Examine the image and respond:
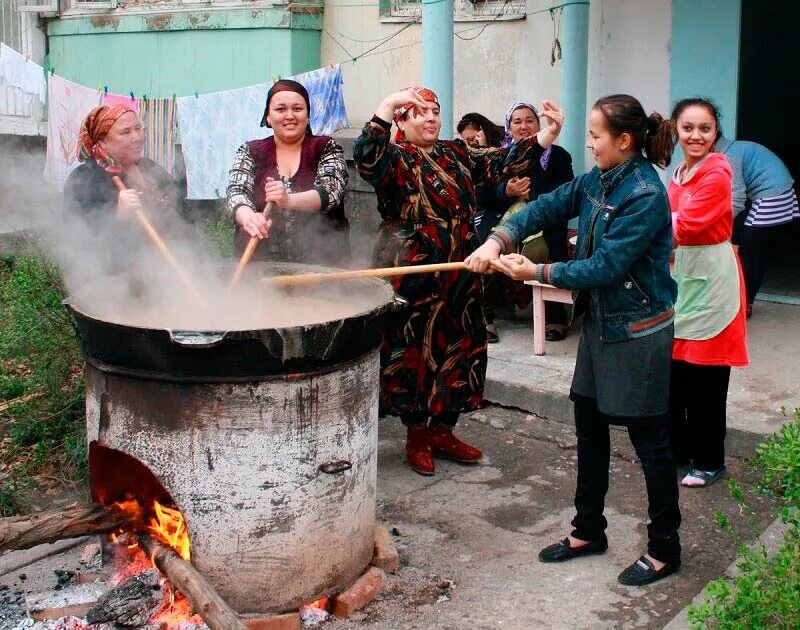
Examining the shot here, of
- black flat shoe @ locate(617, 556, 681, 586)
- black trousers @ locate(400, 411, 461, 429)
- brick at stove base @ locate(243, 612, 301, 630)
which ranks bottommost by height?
brick at stove base @ locate(243, 612, 301, 630)

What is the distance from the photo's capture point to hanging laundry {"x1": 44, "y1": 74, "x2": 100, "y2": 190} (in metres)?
9.37

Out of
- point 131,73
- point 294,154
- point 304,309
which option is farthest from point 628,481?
point 131,73

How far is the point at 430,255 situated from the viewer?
16.0ft

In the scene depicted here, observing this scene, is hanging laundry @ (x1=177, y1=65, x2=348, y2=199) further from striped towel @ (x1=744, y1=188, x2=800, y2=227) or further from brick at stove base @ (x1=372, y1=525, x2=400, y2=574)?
brick at stove base @ (x1=372, y1=525, x2=400, y2=574)

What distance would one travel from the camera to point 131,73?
35.4 ft

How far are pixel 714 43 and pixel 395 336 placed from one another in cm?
370

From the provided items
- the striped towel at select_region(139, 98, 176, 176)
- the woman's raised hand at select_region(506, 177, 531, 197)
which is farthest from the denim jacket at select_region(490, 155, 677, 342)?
the striped towel at select_region(139, 98, 176, 176)

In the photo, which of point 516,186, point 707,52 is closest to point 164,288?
point 516,186

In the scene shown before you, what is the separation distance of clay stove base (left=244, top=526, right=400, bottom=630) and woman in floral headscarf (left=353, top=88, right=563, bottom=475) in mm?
1009

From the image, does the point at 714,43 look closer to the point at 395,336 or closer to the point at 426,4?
the point at 426,4

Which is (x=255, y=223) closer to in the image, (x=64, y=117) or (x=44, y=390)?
(x=44, y=390)

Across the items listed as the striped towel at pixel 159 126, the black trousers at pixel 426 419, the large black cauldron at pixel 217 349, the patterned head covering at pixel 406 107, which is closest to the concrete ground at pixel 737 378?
the black trousers at pixel 426 419

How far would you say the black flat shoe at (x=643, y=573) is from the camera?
3.94 metres

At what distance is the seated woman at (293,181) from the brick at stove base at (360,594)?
5.49 ft
